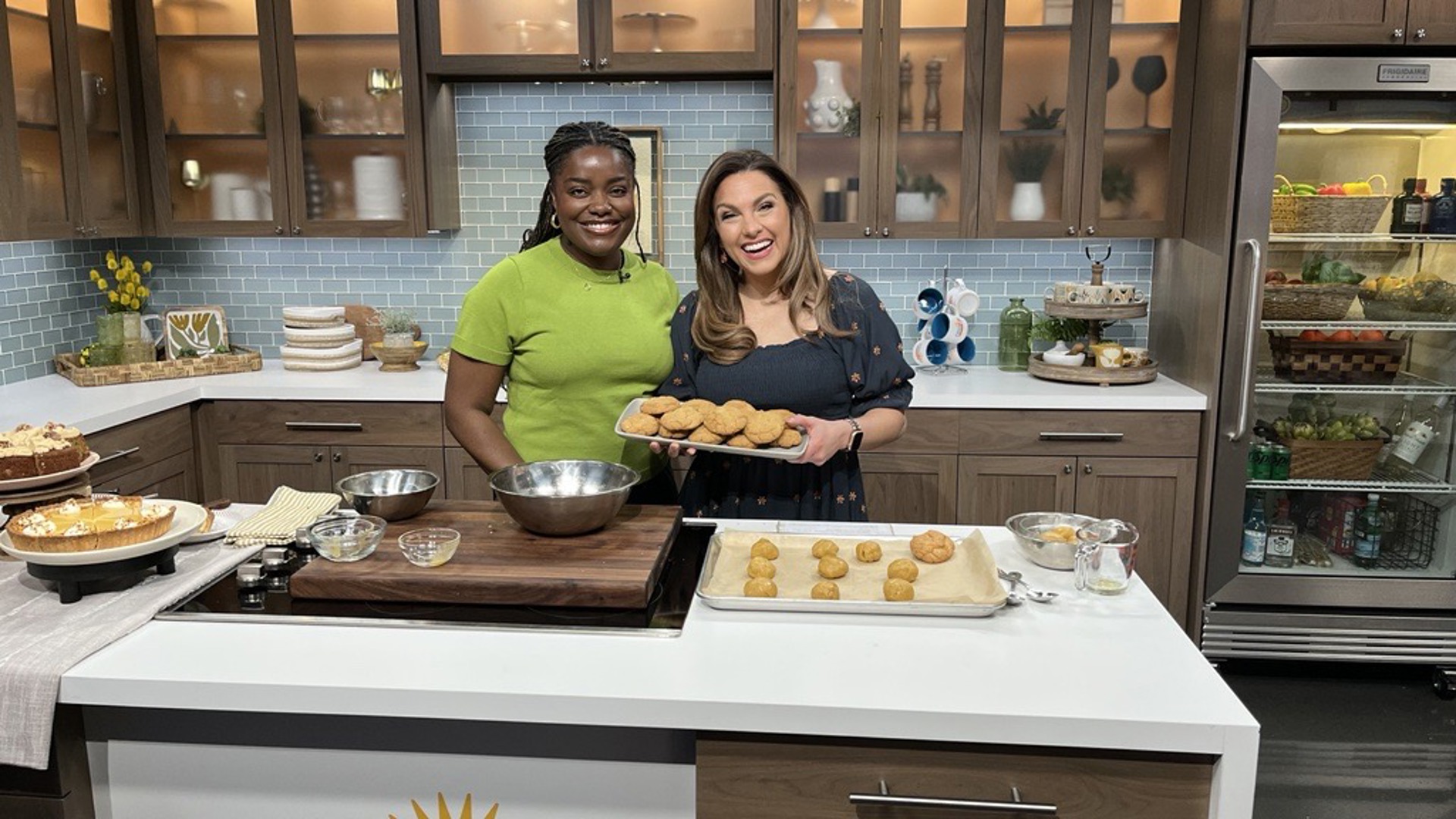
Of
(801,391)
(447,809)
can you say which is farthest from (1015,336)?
(447,809)

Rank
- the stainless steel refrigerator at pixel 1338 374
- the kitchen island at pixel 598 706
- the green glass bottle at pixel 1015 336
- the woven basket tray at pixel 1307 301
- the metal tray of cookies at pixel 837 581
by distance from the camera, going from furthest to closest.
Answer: the green glass bottle at pixel 1015 336, the woven basket tray at pixel 1307 301, the stainless steel refrigerator at pixel 1338 374, the metal tray of cookies at pixel 837 581, the kitchen island at pixel 598 706

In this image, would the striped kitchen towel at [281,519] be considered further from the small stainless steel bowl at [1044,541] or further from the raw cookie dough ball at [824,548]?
the small stainless steel bowl at [1044,541]

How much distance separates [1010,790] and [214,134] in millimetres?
3861

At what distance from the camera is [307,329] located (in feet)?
13.9

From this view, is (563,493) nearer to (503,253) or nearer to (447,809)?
(447,809)

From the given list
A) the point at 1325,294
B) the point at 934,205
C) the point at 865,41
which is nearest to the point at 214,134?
the point at 865,41

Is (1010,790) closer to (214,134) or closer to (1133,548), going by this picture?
(1133,548)

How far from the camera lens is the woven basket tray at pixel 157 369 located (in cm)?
395

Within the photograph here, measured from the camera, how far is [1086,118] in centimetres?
398

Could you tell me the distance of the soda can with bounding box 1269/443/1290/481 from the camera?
382 cm

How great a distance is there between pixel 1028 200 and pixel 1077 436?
2.98ft

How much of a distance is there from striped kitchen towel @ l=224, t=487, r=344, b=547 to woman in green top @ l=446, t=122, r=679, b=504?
1.07 feet

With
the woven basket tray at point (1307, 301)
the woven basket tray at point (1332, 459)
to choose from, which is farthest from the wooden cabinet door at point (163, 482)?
the woven basket tray at point (1332, 459)

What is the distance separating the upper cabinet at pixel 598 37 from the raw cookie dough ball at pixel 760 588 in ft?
8.78
